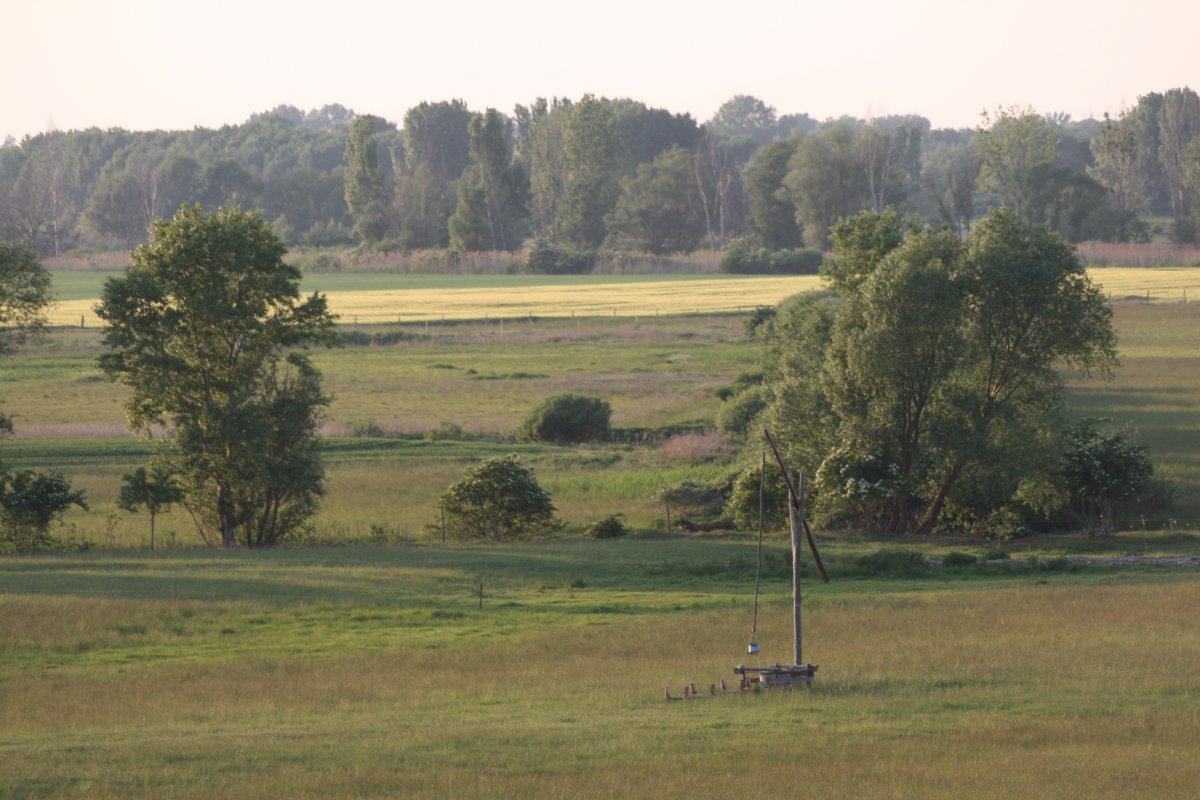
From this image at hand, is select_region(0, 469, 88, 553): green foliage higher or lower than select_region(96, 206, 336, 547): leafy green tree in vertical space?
lower

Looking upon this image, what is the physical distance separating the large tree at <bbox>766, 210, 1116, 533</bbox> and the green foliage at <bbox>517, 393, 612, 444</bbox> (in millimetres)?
21700

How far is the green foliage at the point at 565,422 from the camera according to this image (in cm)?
7988

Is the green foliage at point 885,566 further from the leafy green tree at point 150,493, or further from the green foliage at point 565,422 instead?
the green foliage at point 565,422

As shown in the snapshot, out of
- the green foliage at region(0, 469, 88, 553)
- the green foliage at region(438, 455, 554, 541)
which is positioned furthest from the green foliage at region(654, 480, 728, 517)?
the green foliage at region(0, 469, 88, 553)

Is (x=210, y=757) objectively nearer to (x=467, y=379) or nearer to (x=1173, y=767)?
(x=1173, y=767)

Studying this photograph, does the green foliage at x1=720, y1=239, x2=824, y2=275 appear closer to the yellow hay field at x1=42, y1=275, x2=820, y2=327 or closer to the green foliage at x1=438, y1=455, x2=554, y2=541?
the yellow hay field at x1=42, y1=275, x2=820, y2=327

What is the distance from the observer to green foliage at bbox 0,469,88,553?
53.2 metres

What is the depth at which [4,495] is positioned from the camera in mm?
53125

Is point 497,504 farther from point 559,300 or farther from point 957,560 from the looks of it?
point 559,300

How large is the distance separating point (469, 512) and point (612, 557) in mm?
8129

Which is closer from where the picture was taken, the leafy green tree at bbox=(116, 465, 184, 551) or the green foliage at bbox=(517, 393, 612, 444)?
the leafy green tree at bbox=(116, 465, 184, 551)

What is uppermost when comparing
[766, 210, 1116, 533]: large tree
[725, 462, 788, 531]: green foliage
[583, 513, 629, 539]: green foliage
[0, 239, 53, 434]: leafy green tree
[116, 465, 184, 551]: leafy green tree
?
[0, 239, 53, 434]: leafy green tree

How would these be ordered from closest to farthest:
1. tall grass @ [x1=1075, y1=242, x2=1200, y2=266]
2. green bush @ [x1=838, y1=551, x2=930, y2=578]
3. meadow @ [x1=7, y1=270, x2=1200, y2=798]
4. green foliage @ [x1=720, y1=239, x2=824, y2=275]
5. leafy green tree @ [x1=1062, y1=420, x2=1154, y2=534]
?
meadow @ [x1=7, y1=270, x2=1200, y2=798], green bush @ [x1=838, y1=551, x2=930, y2=578], leafy green tree @ [x1=1062, y1=420, x2=1154, y2=534], tall grass @ [x1=1075, y1=242, x2=1200, y2=266], green foliage @ [x1=720, y1=239, x2=824, y2=275]

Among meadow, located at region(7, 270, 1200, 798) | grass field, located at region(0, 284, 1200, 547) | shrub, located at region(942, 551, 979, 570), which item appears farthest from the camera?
grass field, located at region(0, 284, 1200, 547)
